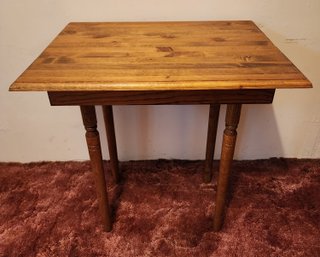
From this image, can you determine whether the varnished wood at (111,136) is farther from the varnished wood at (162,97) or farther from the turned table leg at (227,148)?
the turned table leg at (227,148)

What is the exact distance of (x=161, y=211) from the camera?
3.98ft

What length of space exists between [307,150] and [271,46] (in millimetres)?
818

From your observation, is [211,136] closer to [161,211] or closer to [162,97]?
[161,211]

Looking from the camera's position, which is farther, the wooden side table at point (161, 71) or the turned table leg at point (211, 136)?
the turned table leg at point (211, 136)

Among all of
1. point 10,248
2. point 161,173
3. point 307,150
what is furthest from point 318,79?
point 10,248

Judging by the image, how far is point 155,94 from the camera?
0.75m

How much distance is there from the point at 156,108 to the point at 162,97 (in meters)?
0.59

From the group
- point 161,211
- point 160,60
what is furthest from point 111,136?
point 160,60

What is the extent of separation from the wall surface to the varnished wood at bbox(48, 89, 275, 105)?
53cm

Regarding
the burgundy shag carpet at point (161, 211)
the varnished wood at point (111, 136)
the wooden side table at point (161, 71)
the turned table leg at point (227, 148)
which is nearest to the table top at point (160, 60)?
the wooden side table at point (161, 71)

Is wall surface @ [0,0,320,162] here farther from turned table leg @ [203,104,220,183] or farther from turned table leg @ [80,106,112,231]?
turned table leg @ [80,106,112,231]

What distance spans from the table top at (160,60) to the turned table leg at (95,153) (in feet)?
0.47

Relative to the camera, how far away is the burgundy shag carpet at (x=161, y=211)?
1.07m

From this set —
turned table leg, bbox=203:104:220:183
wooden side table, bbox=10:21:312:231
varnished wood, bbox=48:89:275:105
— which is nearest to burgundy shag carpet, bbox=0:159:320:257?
turned table leg, bbox=203:104:220:183
